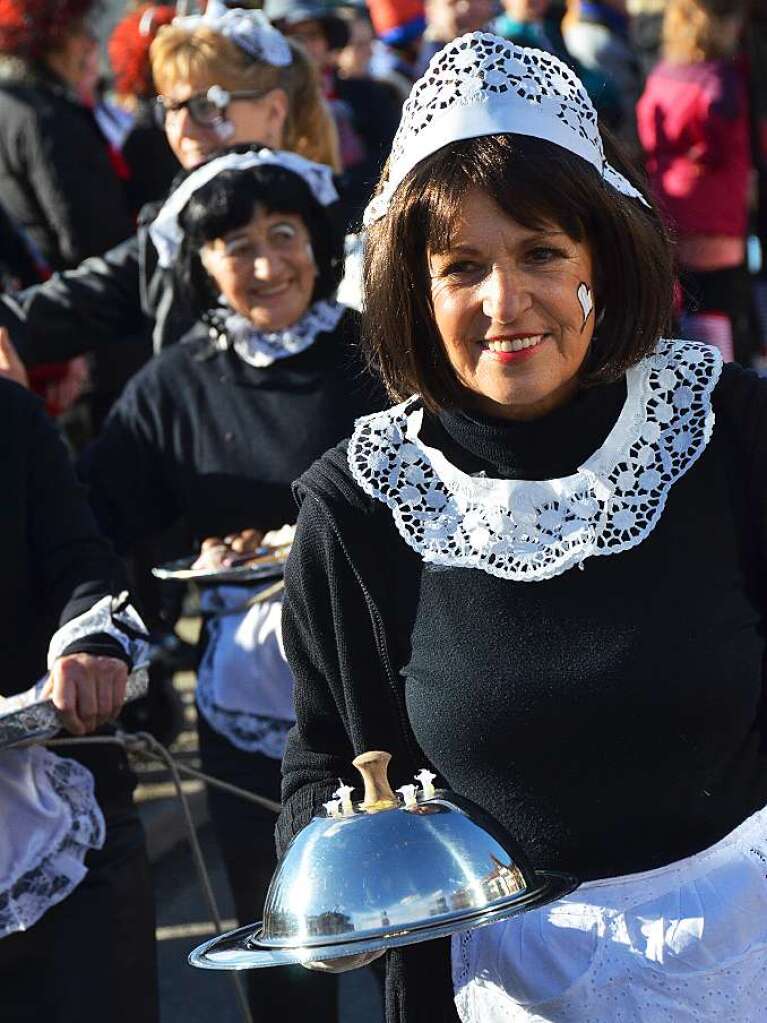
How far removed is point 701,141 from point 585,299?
484cm

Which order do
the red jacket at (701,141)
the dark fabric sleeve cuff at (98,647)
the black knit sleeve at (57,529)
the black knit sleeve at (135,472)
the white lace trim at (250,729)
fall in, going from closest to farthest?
the dark fabric sleeve cuff at (98,647) → the black knit sleeve at (57,529) → the white lace trim at (250,729) → the black knit sleeve at (135,472) → the red jacket at (701,141)

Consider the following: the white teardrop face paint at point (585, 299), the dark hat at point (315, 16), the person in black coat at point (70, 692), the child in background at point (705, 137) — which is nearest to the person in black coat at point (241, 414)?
the person in black coat at point (70, 692)

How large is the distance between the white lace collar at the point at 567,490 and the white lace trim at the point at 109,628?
71 centimetres

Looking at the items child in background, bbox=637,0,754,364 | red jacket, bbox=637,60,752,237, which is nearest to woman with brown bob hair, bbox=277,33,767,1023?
child in background, bbox=637,0,754,364

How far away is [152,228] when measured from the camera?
12.8 feet

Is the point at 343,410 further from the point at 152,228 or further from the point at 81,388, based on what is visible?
the point at 81,388

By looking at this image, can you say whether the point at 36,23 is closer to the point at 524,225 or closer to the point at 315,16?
the point at 315,16

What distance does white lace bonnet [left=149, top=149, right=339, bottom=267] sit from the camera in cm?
371

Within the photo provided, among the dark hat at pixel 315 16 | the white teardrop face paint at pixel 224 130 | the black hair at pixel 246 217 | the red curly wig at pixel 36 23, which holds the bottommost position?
the black hair at pixel 246 217

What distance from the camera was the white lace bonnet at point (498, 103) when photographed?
2.13 meters

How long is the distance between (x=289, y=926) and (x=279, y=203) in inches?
82.3

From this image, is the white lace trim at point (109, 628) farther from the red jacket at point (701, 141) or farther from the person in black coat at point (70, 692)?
the red jacket at point (701, 141)

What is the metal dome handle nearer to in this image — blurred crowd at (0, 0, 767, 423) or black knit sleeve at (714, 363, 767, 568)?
black knit sleeve at (714, 363, 767, 568)

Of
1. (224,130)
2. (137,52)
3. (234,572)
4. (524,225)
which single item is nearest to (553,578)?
(524,225)
